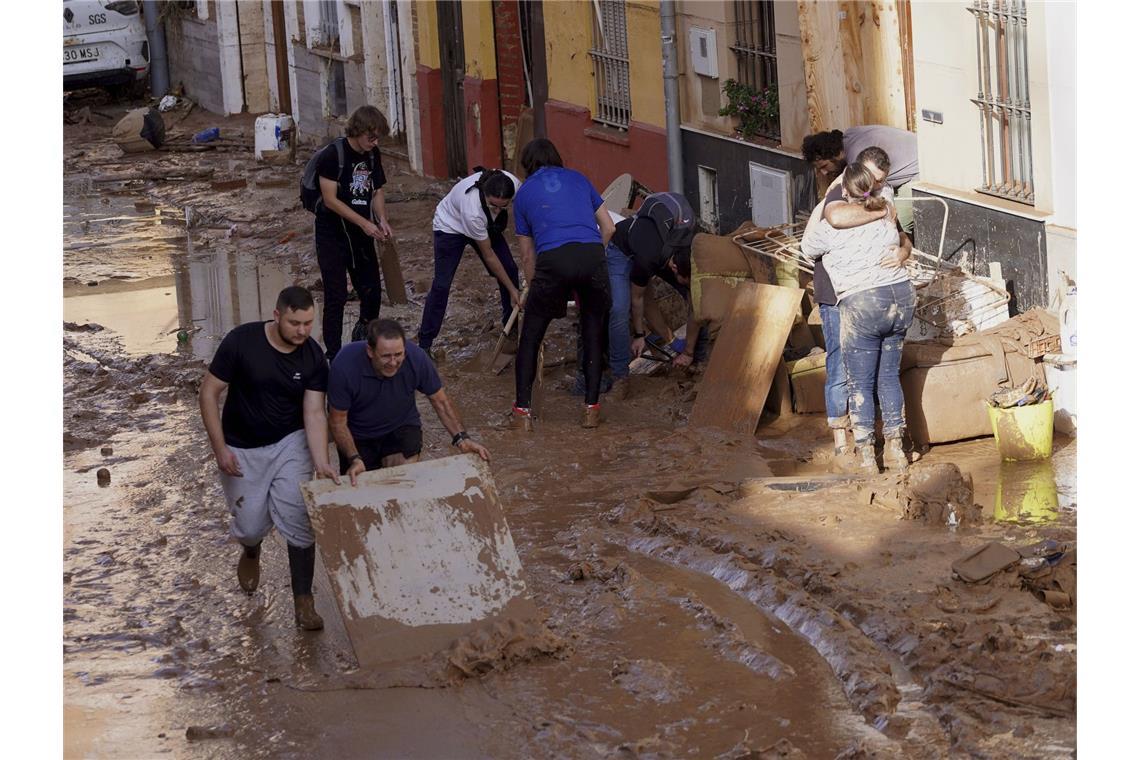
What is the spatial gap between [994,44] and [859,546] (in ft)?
12.9

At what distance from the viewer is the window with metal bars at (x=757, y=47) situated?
1331cm

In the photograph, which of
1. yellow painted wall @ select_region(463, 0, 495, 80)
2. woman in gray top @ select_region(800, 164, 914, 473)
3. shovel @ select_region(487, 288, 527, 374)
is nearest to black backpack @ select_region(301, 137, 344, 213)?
shovel @ select_region(487, 288, 527, 374)

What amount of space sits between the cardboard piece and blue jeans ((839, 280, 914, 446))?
2.48 meters

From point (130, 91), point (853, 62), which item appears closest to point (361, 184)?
point (853, 62)

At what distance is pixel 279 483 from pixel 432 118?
1252cm

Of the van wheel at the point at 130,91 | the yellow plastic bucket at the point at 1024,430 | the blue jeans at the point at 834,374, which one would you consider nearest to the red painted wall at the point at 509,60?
the blue jeans at the point at 834,374

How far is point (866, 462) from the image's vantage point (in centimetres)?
866

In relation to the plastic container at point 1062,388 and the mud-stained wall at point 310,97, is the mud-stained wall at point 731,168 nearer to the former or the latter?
the plastic container at point 1062,388

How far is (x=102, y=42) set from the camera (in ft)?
87.7

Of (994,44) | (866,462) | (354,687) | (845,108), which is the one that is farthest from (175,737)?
(845,108)

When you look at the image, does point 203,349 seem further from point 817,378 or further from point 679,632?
point 679,632

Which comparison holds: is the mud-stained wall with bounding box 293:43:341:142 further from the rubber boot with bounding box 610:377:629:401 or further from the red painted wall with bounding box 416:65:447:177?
the rubber boot with bounding box 610:377:629:401

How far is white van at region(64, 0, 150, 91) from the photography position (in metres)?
26.4

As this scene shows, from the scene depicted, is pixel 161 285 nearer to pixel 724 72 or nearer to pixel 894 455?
pixel 724 72
